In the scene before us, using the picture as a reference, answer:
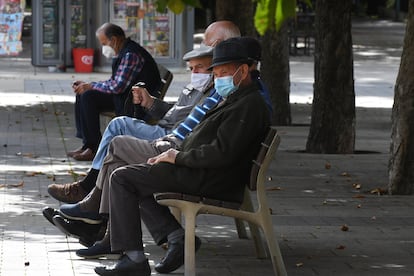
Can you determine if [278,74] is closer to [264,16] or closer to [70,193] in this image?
[70,193]

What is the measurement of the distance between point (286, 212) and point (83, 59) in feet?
50.8

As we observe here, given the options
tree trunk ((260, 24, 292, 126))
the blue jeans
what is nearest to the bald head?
the blue jeans

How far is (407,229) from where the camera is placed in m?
8.41

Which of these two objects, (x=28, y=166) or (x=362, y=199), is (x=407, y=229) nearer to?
(x=362, y=199)

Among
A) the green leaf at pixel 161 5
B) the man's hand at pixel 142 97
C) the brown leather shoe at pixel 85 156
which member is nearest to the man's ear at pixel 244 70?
the man's hand at pixel 142 97

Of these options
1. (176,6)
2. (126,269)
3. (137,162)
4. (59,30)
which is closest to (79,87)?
(137,162)

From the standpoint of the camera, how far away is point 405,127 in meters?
9.93

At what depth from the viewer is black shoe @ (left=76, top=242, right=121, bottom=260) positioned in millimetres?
7043

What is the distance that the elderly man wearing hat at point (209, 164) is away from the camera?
645cm

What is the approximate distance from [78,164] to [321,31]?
3.21 meters

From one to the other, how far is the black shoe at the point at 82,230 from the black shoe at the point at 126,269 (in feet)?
2.75

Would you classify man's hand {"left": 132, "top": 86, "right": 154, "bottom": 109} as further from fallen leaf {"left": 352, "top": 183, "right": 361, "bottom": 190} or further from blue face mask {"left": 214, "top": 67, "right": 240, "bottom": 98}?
fallen leaf {"left": 352, "top": 183, "right": 361, "bottom": 190}

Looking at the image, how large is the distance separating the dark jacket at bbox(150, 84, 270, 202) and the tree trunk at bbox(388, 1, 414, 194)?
3.54 meters

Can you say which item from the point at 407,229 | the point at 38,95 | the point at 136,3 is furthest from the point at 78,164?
the point at 136,3
